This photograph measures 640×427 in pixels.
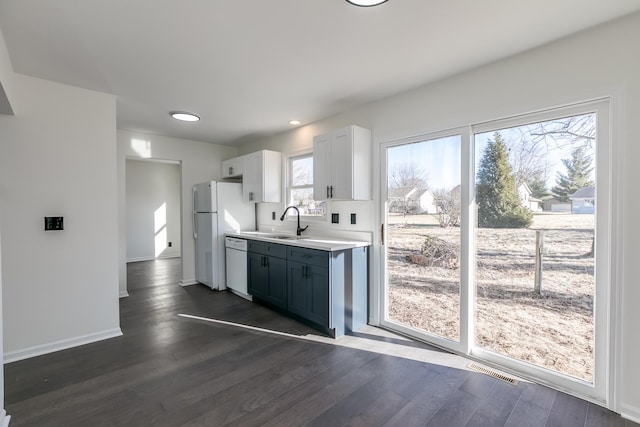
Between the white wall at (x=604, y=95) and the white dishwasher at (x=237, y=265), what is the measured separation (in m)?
3.04

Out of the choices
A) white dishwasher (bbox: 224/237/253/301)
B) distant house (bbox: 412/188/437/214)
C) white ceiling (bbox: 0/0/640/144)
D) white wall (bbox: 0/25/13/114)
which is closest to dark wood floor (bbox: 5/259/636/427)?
white dishwasher (bbox: 224/237/253/301)

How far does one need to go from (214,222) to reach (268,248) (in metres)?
1.31

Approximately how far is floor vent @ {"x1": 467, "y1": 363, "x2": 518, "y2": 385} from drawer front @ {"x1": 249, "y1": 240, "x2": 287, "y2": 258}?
2.08m

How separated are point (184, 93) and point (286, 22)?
1584mm

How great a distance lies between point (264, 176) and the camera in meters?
4.33

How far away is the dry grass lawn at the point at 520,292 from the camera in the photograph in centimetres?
208

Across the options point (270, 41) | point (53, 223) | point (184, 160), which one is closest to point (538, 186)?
point (270, 41)

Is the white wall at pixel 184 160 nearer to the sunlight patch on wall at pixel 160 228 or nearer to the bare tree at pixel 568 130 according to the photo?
the sunlight patch on wall at pixel 160 228

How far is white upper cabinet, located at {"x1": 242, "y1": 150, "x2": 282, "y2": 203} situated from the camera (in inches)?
171

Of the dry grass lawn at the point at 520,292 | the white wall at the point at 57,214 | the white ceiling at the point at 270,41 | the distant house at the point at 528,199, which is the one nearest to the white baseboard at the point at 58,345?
the white wall at the point at 57,214

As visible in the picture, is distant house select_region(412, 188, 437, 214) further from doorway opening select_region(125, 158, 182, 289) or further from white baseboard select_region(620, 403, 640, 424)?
doorway opening select_region(125, 158, 182, 289)

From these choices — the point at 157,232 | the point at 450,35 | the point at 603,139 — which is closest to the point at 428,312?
the point at 603,139

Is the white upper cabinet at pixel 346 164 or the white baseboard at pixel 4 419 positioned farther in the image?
the white upper cabinet at pixel 346 164

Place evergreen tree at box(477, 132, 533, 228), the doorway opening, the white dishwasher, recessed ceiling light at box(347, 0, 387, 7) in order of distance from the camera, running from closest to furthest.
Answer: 1. recessed ceiling light at box(347, 0, 387, 7)
2. evergreen tree at box(477, 132, 533, 228)
3. the white dishwasher
4. the doorway opening
